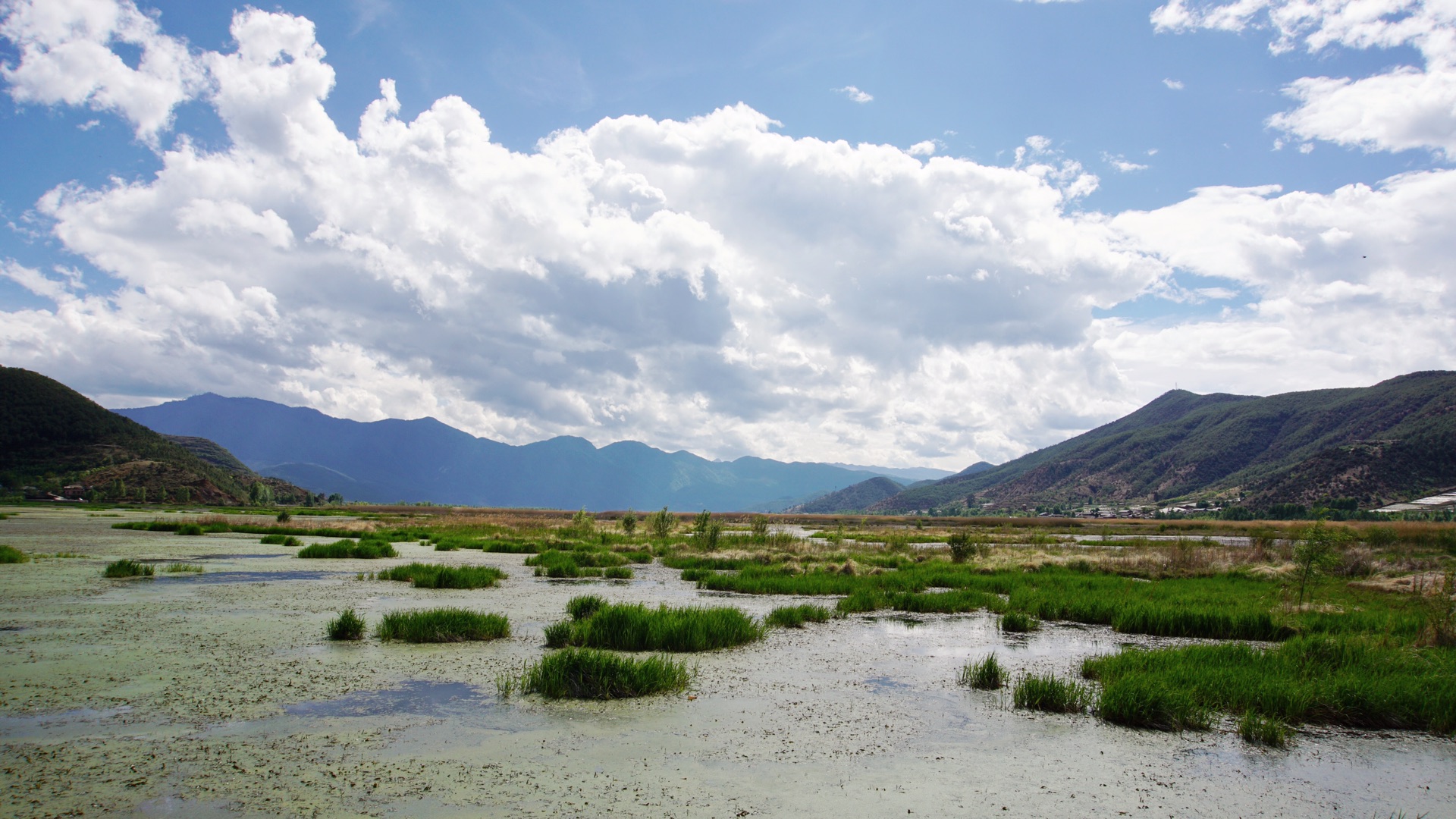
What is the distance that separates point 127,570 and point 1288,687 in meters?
25.6

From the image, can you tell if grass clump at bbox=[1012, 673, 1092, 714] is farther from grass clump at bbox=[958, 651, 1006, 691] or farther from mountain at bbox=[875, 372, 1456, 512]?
mountain at bbox=[875, 372, 1456, 512]

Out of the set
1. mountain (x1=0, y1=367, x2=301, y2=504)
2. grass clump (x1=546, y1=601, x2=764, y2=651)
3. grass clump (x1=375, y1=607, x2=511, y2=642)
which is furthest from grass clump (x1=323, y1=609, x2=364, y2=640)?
mountain (x1=0, y1=367, x2=301, y2=504)

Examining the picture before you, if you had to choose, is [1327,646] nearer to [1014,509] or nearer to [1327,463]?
[1327,463]

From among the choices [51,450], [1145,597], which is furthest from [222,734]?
[51,450]

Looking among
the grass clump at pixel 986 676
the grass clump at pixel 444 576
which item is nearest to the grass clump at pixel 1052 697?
the grass clump at pixel 986 676

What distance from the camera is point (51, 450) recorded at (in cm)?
9456

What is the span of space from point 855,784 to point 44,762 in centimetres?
717

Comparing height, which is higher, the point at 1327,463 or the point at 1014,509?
the point at 1327,463

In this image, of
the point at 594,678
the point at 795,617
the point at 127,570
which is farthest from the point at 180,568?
the point at 795,617

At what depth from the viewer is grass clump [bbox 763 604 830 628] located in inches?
578

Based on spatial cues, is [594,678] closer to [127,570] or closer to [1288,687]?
[1288,687]

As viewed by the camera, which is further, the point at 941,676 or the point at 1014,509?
the point at 1014,509

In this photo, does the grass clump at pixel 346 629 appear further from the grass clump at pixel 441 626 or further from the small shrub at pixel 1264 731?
the small shrub at pixel 1264 731

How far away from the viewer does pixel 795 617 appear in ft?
49.2
